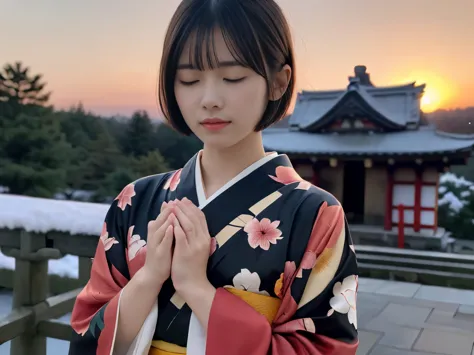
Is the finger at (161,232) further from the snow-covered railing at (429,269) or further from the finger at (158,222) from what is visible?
the snow-covered railing at (429,269)

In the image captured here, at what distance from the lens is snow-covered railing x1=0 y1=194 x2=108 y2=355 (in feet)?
4.82

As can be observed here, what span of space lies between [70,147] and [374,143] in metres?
7.13

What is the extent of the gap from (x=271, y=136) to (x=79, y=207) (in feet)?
25.7

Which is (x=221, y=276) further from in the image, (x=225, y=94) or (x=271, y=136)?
(x=271, y=136)

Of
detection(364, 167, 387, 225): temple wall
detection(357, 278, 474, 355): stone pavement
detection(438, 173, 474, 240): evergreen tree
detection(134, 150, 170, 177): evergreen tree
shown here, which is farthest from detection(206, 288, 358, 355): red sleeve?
detection(134, 150, 170, 177): evergreen tree

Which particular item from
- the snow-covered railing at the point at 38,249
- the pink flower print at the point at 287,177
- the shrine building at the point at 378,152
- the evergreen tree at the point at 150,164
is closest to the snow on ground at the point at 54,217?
the snow-covered railing at the point at 38,249

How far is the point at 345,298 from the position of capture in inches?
26.7

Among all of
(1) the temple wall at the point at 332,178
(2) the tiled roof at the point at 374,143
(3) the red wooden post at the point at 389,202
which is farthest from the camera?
(1) the temple wall at the point at 332,178

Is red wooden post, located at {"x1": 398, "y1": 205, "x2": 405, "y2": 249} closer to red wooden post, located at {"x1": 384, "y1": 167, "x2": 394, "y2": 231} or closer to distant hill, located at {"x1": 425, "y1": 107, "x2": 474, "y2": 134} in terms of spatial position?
red wooden post, located at {"x1": 384, "y1": 167, "x2": 394, "y2": 231}

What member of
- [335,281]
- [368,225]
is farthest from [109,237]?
[368,225]

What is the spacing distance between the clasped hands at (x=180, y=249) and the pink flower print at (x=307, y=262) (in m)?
0.14

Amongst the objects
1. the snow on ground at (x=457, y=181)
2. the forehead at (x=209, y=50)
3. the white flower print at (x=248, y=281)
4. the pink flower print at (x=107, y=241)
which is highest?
the forehead at (x=209, y=50)

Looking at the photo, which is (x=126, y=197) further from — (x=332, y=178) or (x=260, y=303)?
(x=332, y=178)

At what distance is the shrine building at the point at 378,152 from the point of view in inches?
300
